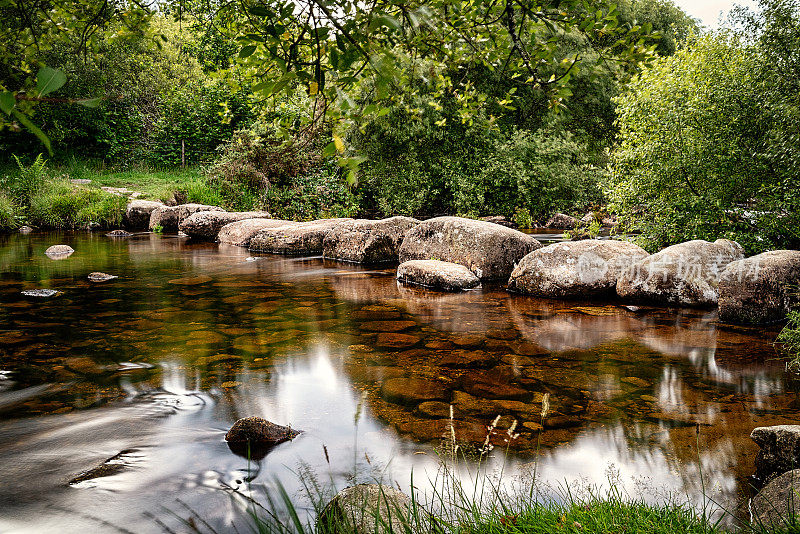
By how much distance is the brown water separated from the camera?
3.19 m

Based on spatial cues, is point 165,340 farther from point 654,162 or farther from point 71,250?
point 71,250

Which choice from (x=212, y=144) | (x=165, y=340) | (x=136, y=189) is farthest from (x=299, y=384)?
(x=212, y=144)

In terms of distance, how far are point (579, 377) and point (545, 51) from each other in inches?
112

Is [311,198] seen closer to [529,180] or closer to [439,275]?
[529,180]

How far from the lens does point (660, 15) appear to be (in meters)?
25.7

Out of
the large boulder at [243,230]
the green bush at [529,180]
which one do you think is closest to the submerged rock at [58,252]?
the large boulder at [243,230]

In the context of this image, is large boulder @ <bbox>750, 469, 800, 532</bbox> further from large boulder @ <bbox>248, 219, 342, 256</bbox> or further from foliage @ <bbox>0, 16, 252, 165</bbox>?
foliage @ <bbox>0, 16, 252, 165</bbox>

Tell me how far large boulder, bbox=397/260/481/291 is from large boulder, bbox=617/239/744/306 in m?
2.54

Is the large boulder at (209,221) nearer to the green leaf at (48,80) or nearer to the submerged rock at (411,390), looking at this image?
the submerged rock at (411,390)

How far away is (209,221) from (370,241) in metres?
7.43

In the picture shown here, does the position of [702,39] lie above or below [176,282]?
above

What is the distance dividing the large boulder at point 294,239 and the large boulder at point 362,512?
11.2 meters

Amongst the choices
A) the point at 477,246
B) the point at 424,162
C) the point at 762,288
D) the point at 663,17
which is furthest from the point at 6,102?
the point at 663,17

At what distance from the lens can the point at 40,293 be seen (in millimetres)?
8266
